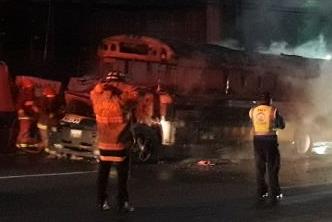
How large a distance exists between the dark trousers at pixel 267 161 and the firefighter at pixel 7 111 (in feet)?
28.9

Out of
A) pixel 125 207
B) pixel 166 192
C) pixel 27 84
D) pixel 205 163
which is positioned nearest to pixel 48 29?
pixel 27 84

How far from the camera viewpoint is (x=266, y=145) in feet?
34.2

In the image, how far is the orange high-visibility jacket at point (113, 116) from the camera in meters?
8.40

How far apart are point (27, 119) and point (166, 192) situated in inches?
279

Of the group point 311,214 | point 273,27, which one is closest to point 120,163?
point 311,214

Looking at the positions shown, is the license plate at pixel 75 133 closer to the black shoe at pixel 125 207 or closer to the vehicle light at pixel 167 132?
the vehicle light at pixel 167 132

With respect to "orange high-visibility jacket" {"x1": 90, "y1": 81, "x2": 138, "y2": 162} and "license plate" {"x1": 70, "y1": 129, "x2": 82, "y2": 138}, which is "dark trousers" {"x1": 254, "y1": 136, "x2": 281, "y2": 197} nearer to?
"orange high-visibility jacket" {"x1": 90, "y1": 81, "x2": 138, "y2": 162}

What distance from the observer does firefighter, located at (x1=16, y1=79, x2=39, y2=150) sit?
675 inches

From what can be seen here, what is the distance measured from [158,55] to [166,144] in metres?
2.55

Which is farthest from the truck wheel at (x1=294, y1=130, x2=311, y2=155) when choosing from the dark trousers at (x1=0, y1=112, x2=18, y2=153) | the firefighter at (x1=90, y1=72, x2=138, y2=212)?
the firefighter at (x1=90, y1=72, x2=138, y2=212)

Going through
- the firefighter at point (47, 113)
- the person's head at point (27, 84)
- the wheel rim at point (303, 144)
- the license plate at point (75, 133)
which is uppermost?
the person's head at point (27, 84)

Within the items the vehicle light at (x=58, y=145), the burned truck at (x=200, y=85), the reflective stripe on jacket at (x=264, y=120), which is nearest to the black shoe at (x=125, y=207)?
the reflective stripe on jacket at (x=264, y=120)

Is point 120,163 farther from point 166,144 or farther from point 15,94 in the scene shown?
point 15,94

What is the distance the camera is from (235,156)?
60.5 feet
